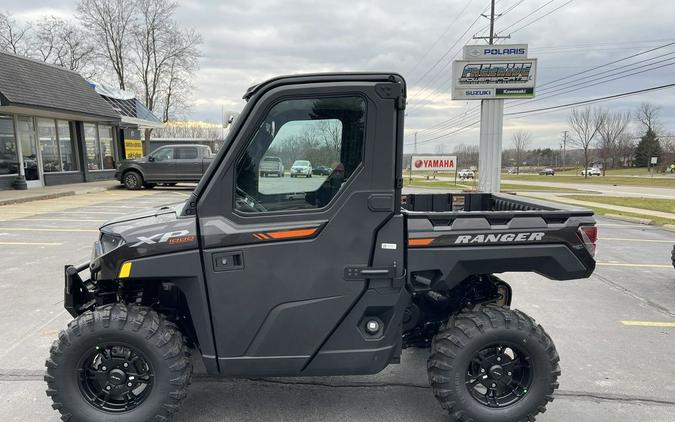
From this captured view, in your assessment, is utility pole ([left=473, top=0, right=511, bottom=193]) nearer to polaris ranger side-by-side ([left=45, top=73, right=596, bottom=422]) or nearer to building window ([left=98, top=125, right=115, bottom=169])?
polaris ranger side-by-side ([left=45, top=73, right=596, bottom=422])

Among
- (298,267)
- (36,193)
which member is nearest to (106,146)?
(36,193)

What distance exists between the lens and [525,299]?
18.6ft

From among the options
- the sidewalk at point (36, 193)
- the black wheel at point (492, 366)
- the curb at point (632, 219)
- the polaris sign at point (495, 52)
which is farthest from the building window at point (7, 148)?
the curb at point (632, 219)

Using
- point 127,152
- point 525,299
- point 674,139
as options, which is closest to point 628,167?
point 674,139

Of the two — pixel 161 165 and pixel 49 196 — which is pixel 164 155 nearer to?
pixel 161 165

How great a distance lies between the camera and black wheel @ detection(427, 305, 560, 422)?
9.09 ft

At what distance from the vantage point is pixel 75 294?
302 cm

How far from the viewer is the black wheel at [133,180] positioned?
65.2ft

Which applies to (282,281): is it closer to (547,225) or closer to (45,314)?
(547,225)

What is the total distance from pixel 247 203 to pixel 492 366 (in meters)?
1.92

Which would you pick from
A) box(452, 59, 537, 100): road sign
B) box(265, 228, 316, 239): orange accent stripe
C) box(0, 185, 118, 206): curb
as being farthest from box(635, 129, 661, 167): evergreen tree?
box(265, 228, 316, 239): orange accent stripe

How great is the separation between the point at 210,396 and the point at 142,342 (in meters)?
0.91

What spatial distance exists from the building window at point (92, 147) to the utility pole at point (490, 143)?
769 inches

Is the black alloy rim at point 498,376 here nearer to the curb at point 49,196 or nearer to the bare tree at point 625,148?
the curb at point 49,196
